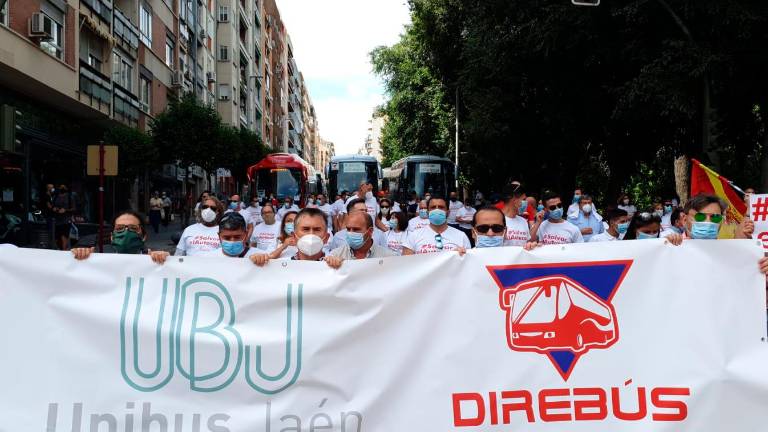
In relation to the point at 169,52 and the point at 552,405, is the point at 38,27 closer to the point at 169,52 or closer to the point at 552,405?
the point at 169,52

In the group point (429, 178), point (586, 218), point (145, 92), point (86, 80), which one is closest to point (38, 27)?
point (86, 80)

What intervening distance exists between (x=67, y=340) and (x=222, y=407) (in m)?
0.93

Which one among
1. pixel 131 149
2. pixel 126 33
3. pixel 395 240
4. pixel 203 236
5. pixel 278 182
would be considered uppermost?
pixel 126 33

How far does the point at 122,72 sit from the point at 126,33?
1.49 metres

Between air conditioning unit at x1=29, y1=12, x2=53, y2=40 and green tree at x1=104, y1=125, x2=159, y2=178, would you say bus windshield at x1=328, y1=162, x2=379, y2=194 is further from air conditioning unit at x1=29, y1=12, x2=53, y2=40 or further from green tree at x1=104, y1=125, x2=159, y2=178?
air conditioning unit at x1=29, y1=12, x2=53, y2=40

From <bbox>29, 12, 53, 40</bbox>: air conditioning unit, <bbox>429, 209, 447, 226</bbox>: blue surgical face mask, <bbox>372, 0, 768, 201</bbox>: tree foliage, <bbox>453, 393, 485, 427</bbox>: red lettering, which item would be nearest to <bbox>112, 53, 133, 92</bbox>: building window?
<bbox>29, 12, 53, 40</bbox>: air conditioning unit

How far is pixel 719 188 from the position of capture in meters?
6.25

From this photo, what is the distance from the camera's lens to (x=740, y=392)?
367 cm

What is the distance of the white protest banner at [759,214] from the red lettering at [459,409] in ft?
13.9

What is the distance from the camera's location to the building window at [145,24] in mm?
28234

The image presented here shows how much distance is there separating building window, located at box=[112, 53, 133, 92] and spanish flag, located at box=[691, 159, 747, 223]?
72.7 feet

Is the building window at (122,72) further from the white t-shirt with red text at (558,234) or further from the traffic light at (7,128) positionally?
the white t-shirt with red text at (558,234)

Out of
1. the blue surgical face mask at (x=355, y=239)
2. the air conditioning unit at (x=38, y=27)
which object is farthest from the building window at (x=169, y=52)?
the blue surgical face mask at (x=355, y=239)

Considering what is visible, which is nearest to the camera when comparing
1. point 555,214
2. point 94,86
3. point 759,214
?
point 759,214
